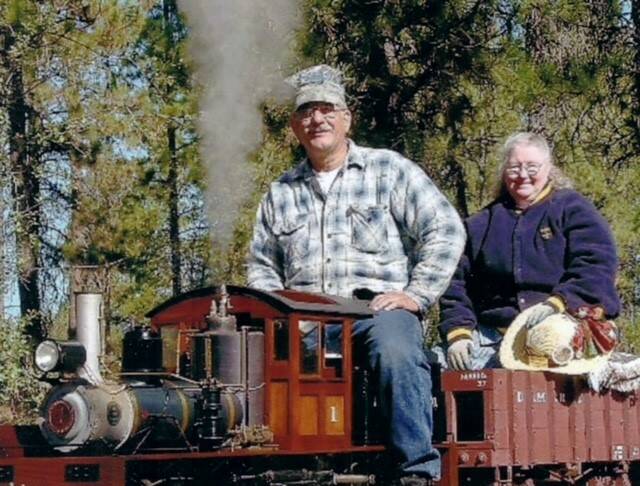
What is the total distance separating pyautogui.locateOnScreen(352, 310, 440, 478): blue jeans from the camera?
25.1ft

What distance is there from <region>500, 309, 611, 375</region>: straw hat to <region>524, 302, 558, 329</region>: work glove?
1.2 inches

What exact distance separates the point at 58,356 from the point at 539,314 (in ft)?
10.8

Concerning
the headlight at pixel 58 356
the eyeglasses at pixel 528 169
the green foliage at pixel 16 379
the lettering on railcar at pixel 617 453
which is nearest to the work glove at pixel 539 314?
the eyeglasses at pixel 528 169

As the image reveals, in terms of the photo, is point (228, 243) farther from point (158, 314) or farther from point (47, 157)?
point (158, 314)

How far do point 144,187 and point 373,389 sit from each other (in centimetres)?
1367

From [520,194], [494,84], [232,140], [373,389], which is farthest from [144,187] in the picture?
[373,389]

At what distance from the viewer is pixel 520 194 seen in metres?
9.49

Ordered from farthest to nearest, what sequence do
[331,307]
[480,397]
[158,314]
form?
[480,397] → [158,314] → [331,307]

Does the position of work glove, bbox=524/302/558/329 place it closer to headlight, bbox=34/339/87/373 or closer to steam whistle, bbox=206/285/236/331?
steam whistle, bbox=206/285/236/331

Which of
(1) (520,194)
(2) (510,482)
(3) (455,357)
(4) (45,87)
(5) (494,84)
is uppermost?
(4) (45,87)

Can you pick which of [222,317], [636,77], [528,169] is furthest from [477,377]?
[636,77]

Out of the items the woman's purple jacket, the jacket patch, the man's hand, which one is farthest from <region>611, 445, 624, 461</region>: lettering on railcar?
the man's hand

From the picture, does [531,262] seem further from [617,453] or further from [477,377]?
[617,453]

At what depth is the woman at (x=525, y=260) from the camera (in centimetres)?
910
